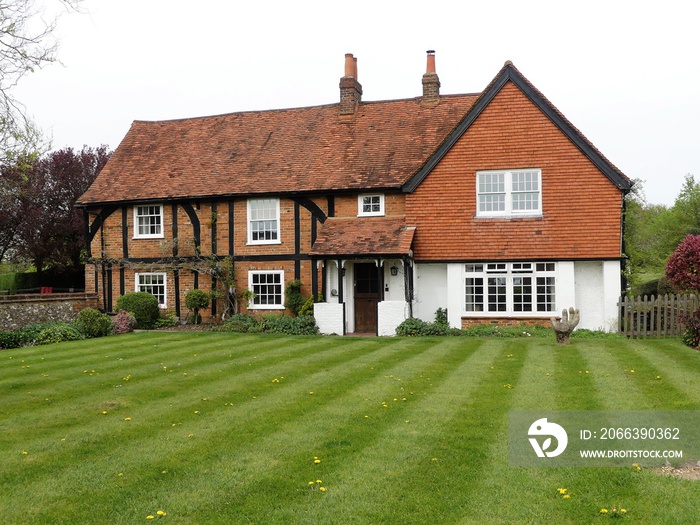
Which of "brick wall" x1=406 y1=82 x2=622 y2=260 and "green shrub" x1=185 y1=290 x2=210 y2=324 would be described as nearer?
"brick wall" x1=406 y1=82 x2=622 y2=260

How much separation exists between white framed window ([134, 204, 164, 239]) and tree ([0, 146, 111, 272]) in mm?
14026

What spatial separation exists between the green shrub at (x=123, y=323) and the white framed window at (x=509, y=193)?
43.3 ft

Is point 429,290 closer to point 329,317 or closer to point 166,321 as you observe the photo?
point 329,317

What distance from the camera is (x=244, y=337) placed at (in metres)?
21.2

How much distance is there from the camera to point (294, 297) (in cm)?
2386

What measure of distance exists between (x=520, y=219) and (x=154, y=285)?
14695 mm

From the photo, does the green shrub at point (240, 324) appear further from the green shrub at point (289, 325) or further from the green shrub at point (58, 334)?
the green shrub at point (58, 334)

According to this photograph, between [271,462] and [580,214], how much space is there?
16.8m

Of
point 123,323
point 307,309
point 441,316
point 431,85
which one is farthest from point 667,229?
point 123,323

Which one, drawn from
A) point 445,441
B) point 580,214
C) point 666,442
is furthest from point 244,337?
point 666,442

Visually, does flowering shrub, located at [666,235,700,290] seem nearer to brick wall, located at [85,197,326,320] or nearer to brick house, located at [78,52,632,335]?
brick house, located at [78,52,632,335]

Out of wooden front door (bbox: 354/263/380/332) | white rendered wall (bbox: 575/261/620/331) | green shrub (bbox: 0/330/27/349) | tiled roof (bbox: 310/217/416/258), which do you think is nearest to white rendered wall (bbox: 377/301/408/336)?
tiled roof (bbox: 310/217/416/258)

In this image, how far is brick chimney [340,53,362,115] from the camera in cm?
2700

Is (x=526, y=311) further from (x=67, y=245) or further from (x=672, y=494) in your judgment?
(x=67, y=245)
